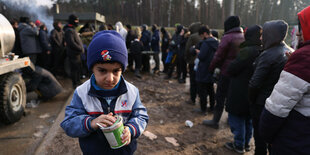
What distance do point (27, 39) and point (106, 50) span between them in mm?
6312

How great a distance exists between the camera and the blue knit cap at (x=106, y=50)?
3.98 feet

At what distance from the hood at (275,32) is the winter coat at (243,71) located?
1.62 ft

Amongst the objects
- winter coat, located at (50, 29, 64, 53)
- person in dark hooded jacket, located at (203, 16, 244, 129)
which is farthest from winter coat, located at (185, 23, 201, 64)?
winter coat, located at (50, 29, 64, 53)

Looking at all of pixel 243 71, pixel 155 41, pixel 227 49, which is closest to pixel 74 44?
pixel 155 41

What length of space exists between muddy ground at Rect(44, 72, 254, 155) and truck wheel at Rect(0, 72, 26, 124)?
1.20 metres

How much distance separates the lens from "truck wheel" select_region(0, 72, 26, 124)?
3407 mm

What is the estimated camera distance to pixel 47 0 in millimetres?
13141

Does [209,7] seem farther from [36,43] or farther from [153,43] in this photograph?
[36,43]

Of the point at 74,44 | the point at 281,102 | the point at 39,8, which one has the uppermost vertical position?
the point at 39,8

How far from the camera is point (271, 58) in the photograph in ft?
6.67

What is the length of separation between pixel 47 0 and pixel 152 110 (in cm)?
1276

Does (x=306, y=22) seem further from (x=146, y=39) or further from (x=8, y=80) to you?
(x=146, y=39)

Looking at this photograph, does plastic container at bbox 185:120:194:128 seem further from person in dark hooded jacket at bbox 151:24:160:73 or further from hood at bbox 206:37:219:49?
person in dark hooded jacket at bbox 151:24:160:73

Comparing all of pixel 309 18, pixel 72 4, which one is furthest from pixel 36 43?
pixel 309 18
